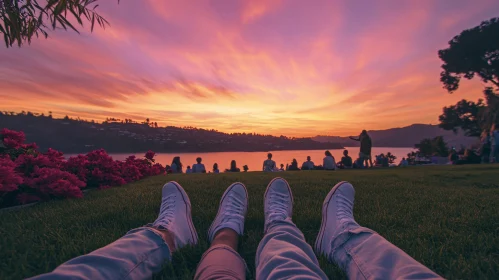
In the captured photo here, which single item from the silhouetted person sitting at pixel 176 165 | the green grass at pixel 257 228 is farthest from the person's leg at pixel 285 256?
the silhouetted person sitting at pixel 176 165

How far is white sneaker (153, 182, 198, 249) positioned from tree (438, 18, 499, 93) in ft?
89.9

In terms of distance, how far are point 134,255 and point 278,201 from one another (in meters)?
1.40

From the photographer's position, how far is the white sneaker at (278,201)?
1.92 m

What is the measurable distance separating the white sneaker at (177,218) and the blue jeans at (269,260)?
0.26 metres

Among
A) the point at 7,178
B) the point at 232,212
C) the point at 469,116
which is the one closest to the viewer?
the point at 232,212

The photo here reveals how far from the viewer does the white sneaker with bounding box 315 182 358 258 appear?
1568 millimetres

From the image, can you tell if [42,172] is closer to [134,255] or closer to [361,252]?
[134,255]

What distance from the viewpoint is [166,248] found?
1351 millimetres

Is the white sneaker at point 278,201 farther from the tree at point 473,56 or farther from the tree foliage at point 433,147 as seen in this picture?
the tree foliage at point 433,147

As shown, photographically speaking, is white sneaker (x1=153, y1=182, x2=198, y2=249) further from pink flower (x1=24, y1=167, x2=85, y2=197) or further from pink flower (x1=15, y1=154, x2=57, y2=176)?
pink flower (x1=15, y1=154, x2=57, y2=176)

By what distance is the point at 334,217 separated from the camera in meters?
1.77

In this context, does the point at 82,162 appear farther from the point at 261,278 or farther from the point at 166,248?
the point at 261,278

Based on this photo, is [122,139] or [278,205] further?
[122,139]

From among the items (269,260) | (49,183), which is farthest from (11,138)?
(269,260)
